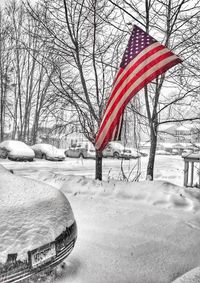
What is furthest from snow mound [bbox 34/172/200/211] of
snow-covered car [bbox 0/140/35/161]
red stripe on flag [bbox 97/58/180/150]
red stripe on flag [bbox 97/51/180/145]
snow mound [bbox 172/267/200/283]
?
snow-covered car [bbox 0/140/35/161]

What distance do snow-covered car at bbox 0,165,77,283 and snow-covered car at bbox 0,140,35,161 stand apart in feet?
59.8

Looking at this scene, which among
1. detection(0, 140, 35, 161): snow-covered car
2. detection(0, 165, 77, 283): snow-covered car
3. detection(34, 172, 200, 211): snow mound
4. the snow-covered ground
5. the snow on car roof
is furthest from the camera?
the snow on car roof

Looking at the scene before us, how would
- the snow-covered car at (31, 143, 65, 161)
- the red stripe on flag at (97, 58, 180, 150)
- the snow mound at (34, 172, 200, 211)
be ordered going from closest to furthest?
1. the red stripe on flag at (97, 58, 180, 150)
2. the snow mound at (34, 172, 200, 211)
3. the snow-covered car at (31, 143, 65, 161)

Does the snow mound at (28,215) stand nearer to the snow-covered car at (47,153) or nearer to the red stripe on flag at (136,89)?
the red stripe on flag at (136,89)

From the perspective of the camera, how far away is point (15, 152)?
21469 millimetres

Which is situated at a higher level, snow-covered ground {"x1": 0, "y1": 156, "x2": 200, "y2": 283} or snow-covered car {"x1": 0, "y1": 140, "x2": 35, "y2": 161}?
snow-covered car {"x1": 0, "y1": 140, "x2": 35, "y2": 161}

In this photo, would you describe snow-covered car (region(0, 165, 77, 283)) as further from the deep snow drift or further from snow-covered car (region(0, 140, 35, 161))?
snow-covered car (region(0, 140, 35, 161))

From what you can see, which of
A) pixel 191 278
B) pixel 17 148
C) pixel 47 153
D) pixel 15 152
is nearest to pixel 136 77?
pixel 191 278

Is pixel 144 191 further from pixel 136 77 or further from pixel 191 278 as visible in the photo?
Answer: pixel 191 278

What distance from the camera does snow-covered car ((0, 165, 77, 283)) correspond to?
2.68m

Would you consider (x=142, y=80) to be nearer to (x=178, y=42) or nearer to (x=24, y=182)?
(x=24, y=182)

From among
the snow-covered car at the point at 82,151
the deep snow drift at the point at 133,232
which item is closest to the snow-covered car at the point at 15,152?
the snow-covered car at the point at 82,151

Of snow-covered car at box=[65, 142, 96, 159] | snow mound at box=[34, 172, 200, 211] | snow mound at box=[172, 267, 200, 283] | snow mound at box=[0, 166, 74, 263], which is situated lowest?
snow mound at box=[172, 267, 200, 283]

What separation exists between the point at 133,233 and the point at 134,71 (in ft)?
8.82
